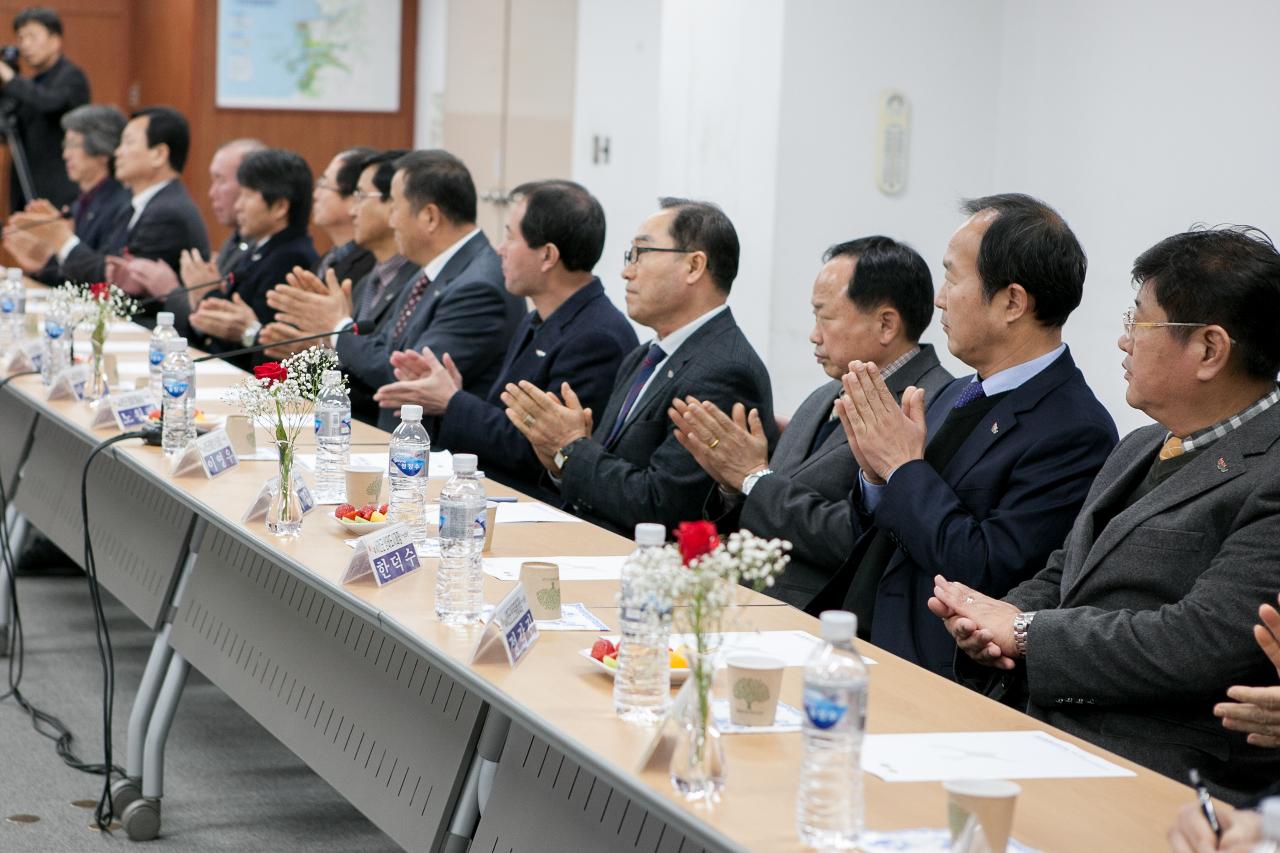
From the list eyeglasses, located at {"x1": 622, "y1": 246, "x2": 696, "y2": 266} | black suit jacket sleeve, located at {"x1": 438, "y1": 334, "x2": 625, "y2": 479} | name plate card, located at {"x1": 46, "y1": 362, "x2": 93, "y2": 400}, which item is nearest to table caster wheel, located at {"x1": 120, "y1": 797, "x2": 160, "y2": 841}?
black suit jacket sleeve, located at {"x1": 438, "y1": 334, "x2": 625, "y2": 479}

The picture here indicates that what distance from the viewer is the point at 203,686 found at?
163 inches

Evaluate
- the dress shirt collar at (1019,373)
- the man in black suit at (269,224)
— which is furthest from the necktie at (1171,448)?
the man in black suit at (269,224)

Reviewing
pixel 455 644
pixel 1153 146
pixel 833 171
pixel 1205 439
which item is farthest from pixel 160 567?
pixel 1153 146

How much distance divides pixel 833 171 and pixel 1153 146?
40.8 inches

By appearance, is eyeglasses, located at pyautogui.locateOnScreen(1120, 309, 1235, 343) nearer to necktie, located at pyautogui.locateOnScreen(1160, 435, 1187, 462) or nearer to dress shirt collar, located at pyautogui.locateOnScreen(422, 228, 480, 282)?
necktie, located at pyautogui.locateOnScreen(1160, 435, 1187, 462)

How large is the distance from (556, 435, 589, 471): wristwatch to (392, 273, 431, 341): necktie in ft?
3.99

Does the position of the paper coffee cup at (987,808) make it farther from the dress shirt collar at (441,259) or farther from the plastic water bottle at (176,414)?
the dress shirt collar at (441,259)

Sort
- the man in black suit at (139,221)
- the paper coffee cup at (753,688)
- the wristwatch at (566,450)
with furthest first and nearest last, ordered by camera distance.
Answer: the man in black suit at (139,221)
the wristwatch at (566,450)
the paper coffee cup at (753,688)

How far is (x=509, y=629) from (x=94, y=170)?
231 inches

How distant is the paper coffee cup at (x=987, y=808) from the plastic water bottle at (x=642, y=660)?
450 millimetres

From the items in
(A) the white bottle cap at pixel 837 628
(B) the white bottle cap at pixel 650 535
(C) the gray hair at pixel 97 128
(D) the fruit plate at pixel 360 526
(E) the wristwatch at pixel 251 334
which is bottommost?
(D) the fruit plate at pixel 360 526

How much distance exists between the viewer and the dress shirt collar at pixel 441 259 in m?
4.55

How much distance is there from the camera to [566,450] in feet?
11.2

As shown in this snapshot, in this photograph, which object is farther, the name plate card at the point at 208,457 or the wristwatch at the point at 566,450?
A: the wristwatch at the point at 566,450
